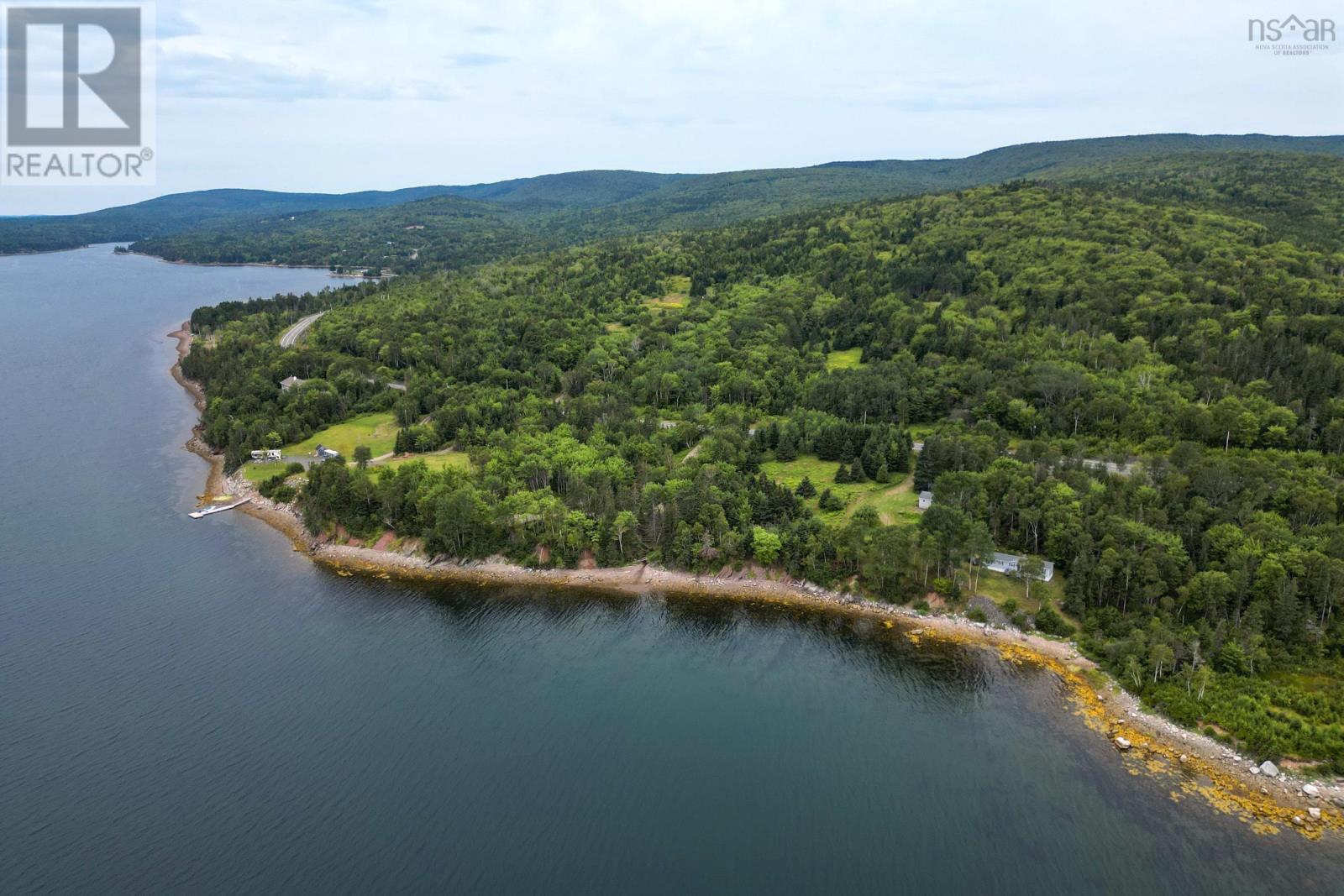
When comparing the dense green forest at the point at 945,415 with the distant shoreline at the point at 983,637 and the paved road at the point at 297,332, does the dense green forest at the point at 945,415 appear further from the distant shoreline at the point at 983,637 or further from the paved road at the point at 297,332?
the paved road at the point at 297,332

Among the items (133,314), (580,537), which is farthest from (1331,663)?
(133,314)

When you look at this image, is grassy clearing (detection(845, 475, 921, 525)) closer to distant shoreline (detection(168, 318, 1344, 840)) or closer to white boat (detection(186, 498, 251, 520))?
distant shoreline (detection(168, 318, 1344, 840))

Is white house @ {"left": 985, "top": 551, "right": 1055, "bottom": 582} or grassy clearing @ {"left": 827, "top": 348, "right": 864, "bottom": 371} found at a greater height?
grassy clearing @ {"left": 827, "top": 348, "right": 864, "bottom": 371}

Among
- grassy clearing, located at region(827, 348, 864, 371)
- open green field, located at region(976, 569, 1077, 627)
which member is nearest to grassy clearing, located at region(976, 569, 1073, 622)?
open green field, located at region(976, 569, 1077, 627)

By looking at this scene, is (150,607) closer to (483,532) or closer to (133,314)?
(483,532)

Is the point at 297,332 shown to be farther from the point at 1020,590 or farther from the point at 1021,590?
the point at 1021,590

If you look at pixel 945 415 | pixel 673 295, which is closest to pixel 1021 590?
pixel 945 415
